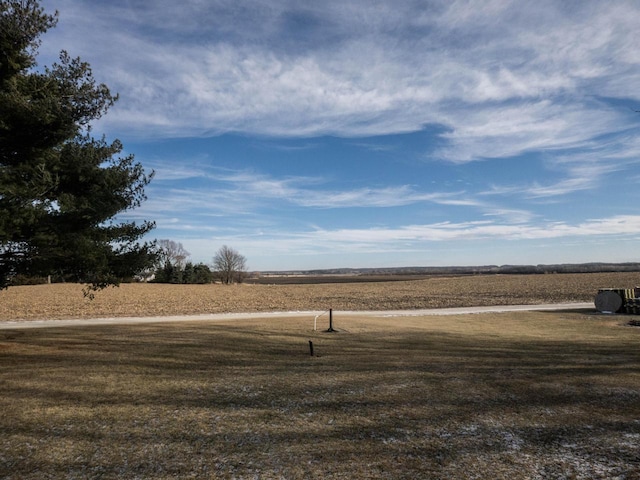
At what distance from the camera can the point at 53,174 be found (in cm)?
1103

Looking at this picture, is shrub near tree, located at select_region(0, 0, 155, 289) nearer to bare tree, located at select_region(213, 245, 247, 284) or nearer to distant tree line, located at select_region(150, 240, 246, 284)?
distant tree line, located at select_region(150, 240, 246, 284)

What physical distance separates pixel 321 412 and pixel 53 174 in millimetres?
9303

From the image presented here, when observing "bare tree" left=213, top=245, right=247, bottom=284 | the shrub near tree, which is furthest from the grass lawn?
"bare tree" left=213, top=245, right=247, bottom=284

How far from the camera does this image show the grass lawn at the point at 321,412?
16.0 ft

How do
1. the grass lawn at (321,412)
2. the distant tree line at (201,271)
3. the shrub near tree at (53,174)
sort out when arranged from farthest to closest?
1. the distant tree line at (201,271)
2. the shrub near tree at (53,174)
3. the grass lawn at (321,412)

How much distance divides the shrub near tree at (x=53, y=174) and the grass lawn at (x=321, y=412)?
2670 millimetres

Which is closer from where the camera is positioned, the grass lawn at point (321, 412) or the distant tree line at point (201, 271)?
the grass lawn at point (321, 412)

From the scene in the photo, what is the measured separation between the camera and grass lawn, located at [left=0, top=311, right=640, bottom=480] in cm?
488

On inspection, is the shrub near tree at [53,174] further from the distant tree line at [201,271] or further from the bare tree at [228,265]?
the bare tree at [228,265]

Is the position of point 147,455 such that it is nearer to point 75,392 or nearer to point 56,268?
point 75,392

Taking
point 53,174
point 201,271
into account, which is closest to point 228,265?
point 201,271

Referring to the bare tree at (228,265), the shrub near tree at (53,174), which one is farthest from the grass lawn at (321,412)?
the bare tree at (228,265)

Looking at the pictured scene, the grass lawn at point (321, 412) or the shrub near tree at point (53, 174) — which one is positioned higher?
the shrub near tree at point (53, 174)

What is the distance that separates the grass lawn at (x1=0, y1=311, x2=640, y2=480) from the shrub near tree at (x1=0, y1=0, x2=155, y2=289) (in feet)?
8.76
